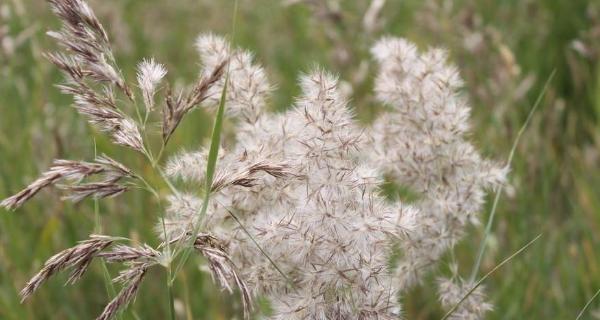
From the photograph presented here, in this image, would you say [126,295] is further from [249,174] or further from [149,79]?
[149,79]

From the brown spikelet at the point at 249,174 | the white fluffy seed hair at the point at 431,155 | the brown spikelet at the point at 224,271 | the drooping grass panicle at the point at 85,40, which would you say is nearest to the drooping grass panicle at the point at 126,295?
the brown spikelet at the point at 224,271

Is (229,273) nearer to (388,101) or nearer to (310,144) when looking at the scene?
(310,144)

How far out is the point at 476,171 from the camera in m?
1.86

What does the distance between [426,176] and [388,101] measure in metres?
0.20

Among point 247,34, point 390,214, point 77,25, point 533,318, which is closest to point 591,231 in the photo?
point 533,318

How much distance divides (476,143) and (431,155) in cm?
125

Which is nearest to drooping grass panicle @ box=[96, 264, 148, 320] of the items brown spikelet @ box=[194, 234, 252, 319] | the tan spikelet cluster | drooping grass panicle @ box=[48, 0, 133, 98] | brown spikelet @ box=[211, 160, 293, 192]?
the tan spikelet cluster

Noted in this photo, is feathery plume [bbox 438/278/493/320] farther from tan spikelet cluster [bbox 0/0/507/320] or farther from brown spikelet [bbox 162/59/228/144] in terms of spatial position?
brown spikelet [bbox 162/59/228/144]

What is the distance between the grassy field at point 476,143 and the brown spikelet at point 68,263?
34 centimetres

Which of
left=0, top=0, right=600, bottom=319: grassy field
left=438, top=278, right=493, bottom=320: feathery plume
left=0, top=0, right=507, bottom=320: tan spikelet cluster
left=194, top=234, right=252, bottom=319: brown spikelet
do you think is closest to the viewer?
left=194, top=234, right=252, bottom=319: brown spikelet

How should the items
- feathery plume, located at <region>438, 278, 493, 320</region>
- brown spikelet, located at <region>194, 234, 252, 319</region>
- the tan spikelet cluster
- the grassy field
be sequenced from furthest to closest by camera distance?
the grassy field, feathery plume, located at <region>438, 278, 493, 320</region>, the tan spikelet cluster, brown spikelet, located at <region>194, 234, 252, 319</region>

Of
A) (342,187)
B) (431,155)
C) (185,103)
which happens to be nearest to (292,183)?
(342,187)

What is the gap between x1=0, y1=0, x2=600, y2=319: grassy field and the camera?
2.91 meters

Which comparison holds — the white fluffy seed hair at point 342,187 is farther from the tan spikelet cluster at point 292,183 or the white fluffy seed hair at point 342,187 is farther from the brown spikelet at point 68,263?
the brown spikelet at point 68,263
